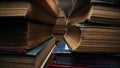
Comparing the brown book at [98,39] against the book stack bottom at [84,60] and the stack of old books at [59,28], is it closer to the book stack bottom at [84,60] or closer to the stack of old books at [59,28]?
the book stack bottom at [84,60]

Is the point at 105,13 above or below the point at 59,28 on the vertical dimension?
above

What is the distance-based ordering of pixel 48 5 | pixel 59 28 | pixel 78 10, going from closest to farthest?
pixel 78 10 < pixel 48 5 < pixel 59 28

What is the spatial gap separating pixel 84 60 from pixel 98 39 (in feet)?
0.32

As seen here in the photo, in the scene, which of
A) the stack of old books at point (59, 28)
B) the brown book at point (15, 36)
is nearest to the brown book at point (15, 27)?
the brown book at point (15, 36)

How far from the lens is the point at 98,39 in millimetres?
640

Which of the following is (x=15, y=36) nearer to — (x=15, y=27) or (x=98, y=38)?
(x=15, y=27)

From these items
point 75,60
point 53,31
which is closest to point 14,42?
point 75,60

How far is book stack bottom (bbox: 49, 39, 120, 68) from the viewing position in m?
0.67

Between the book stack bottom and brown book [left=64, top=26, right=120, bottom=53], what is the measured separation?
0.04 meters

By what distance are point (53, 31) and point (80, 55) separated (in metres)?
0.99

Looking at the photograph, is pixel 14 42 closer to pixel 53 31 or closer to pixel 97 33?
pixel 97 33

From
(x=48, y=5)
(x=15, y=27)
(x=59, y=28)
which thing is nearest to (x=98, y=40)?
(x=15, y=27)

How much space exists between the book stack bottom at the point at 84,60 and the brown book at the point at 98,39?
35mm

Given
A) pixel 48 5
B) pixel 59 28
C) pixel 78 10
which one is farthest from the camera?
pixel 59 28
